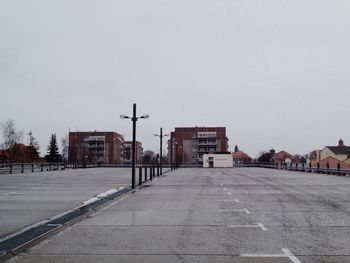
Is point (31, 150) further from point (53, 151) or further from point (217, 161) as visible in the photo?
point (217, 161)

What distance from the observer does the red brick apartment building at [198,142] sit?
138 meters

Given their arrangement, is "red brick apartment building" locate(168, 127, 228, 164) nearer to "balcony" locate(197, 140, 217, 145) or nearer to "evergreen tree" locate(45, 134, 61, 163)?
"balcony" locate(197, 140, 217, 145)

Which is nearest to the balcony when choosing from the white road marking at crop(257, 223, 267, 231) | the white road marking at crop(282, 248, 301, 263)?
the white road marking at crop(257, 223, 267, 231)

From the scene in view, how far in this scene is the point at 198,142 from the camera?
5458 inches

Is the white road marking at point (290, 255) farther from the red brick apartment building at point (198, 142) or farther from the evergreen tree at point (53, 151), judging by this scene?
the red brick apartment building at point (198, 142)

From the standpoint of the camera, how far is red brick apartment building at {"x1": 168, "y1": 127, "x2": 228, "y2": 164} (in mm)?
137500

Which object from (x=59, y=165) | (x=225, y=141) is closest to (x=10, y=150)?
(x=59, y=165)

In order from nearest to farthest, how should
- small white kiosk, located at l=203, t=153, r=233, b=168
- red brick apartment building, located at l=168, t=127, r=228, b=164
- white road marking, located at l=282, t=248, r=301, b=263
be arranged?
white road marking, located at l=282, t=248, r=301, b=263 < small white kiosk, located at l=203, t=153, r=233, b=168 < red brick apartment building, located at l=168, t=127, r=228, b=164

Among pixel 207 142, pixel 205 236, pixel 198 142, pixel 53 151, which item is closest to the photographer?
pixel 205 236

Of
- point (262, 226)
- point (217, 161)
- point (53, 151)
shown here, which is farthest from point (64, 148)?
point (262, 226)

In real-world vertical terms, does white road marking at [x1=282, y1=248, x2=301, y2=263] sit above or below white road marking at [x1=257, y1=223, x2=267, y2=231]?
below

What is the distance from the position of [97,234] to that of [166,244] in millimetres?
1847

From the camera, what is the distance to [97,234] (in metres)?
8.75

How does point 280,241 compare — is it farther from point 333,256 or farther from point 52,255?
point 52,255
